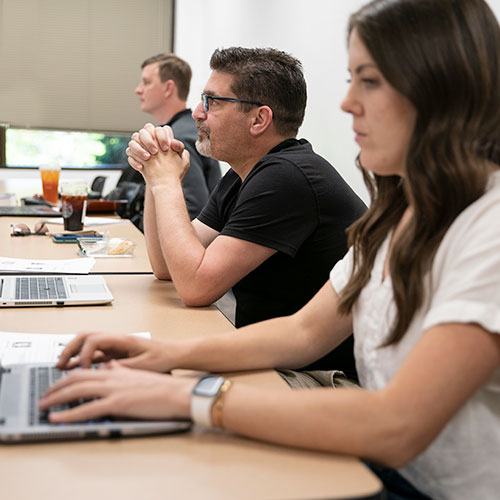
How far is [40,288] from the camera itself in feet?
5.06

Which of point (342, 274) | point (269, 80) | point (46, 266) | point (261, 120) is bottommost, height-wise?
point (46, 266)

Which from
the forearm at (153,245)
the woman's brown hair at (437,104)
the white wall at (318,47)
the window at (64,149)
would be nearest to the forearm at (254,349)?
the woman's brown hair at (437,104)

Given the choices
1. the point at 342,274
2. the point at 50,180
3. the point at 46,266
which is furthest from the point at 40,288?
the point at 50,180

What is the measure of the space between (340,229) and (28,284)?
779mm

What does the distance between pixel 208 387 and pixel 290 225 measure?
776mm

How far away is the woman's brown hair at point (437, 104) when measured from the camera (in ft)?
2.82

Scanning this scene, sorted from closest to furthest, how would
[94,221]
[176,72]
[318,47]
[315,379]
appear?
[315,379], [94,221], [318,47], [176,72]

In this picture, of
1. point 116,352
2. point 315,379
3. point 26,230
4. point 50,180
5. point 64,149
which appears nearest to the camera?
point 116,352

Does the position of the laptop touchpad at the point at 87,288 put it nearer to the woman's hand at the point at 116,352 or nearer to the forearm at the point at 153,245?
the forearm at the point at 153,245

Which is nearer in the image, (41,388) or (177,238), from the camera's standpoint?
(41,388)

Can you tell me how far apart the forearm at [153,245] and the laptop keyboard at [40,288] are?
26 centimetres

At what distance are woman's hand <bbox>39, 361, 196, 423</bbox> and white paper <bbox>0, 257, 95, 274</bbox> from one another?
3.15 feet

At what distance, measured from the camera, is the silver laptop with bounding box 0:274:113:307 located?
1432 millimetres

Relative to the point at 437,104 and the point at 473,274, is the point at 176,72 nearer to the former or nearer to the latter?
the point at 437,104
